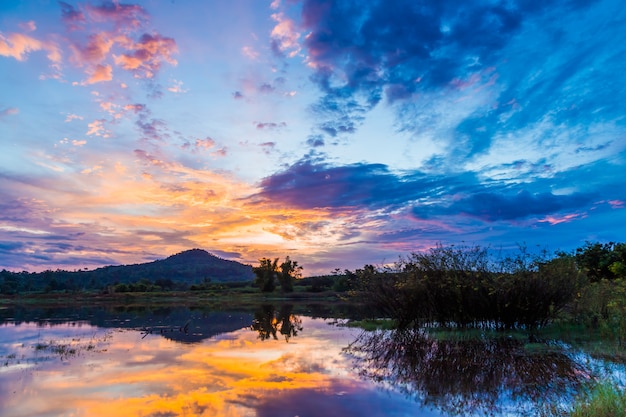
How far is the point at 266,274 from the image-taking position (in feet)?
276

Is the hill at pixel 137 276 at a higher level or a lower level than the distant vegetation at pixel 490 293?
higher

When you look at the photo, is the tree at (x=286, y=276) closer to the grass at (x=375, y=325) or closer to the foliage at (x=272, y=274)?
the foliage at (x=272, y=274)

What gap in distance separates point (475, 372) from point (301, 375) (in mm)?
5085

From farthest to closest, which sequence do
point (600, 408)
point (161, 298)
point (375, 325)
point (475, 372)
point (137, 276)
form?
point (137, 276)
point (161, 298)
point (375, 325)
point (475, 372)
point (600, 408)

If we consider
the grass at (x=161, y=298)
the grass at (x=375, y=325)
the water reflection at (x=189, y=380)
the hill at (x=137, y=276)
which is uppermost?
the hill at (x=137, y=276)

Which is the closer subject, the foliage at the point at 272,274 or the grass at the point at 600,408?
the grass at the point at 600,408

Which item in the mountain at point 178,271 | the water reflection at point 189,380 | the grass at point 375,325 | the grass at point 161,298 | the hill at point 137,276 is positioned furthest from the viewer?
the mountain at point 178,271

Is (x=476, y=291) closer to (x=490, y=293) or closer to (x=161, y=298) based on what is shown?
(x=490, y=293)

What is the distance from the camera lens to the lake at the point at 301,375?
9969mm

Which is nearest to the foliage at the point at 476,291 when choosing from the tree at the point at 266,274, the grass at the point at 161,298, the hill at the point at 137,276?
the grass at the point at 161,298

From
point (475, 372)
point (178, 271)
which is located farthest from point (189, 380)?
point (178, 271)

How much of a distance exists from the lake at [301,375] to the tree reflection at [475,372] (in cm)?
3

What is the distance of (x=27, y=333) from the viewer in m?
27.3

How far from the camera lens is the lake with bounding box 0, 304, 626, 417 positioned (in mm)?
9969
